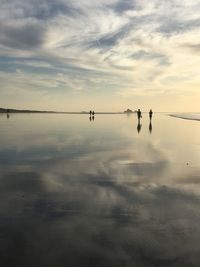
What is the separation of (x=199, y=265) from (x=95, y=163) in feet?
36.5

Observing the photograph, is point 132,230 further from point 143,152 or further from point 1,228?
point 143,152

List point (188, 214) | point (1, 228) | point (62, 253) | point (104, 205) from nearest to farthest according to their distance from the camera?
point (62, 253)
point (1, 228)
point (188, 214)
point (104, 205)

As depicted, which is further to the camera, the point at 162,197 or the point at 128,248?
the point at 162,197

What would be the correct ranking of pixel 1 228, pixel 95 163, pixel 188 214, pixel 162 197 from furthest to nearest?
pixel 95 163 < pixel 162 197 < pixel 188 214 < pixel 1 228

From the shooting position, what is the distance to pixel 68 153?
20516 mm

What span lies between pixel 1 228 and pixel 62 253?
6.13 feet

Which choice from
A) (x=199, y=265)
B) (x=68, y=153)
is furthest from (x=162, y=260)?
(x=68, y=153)

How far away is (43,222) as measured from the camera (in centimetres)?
789

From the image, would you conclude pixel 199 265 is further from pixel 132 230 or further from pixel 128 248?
pixel 132 230

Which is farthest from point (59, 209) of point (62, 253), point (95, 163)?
point (95, 163)

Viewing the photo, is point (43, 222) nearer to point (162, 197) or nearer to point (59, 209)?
point (59, 209)

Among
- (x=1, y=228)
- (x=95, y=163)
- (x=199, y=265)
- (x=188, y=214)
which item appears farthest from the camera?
(x=95, y=163)

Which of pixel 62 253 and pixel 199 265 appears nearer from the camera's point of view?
pixel 199 265

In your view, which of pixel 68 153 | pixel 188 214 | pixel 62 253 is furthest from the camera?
pixel 68 153
